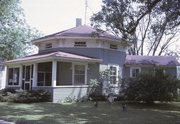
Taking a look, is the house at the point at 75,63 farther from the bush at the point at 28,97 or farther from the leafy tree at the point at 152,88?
the leafy tree at the point at 152,88

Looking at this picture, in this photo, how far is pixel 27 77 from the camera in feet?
59.5

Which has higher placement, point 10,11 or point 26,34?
point 10,11

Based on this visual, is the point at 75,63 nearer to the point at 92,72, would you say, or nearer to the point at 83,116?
the point at 92,72

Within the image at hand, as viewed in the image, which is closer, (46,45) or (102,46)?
(102,46)

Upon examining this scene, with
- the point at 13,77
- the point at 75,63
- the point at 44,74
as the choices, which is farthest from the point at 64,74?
the point at 13,77

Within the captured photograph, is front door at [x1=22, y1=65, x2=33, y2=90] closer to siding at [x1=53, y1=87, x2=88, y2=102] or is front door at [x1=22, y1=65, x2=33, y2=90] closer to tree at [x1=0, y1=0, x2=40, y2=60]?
siding at [x1=53, y1=87, x2=88, y2=102]

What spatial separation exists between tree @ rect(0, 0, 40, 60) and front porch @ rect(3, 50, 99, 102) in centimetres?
1144

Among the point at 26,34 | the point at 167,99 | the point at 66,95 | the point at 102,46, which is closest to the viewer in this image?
the point at 167,99

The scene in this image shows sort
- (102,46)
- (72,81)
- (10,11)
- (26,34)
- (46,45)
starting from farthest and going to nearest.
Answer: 1. (26,34)
2. (10,11)
3. (46,45)
4. (102,46)
5. (72,81)

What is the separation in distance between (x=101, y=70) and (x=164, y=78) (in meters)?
5.38

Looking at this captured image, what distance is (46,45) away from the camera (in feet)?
64.8

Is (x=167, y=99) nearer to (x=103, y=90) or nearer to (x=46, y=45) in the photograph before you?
(x=103, y=90)

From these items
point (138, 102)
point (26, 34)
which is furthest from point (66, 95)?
point (26, 34)

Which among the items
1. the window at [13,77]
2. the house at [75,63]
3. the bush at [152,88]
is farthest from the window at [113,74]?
the window at [13,77]
